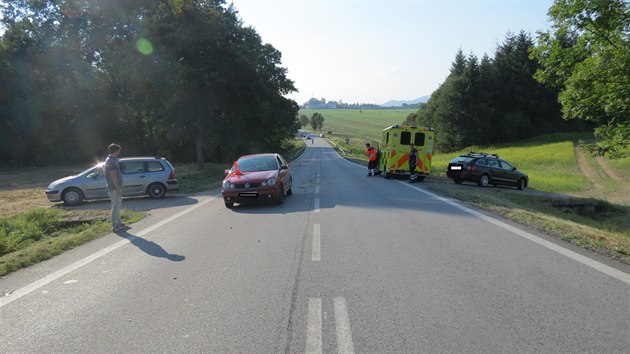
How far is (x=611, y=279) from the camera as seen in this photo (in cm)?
546

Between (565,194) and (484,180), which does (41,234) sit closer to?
(484,180)

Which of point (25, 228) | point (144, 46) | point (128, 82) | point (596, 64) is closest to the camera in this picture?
point (25, 228)

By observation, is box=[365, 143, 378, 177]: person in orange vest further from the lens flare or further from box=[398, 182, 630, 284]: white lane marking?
the lens flare

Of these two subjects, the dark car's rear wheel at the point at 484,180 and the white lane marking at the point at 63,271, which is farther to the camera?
the dark car's rear wheel at the point at 484,180

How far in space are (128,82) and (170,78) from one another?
4322 mm


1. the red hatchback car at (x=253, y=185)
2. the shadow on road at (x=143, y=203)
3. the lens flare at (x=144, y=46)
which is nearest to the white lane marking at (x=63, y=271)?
the red hatchback car at (x=253, y=185)

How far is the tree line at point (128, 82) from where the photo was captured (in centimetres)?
2859

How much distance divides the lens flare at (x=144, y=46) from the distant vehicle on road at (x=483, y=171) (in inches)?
782

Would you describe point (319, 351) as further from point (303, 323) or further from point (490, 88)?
point (490, 88)

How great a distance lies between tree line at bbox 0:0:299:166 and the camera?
28.6m

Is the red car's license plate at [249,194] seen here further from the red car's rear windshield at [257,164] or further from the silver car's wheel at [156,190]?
the silver car's wheel at [156,190]

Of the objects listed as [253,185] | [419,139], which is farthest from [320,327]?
[419,139]

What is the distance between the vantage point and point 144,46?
1134 inches

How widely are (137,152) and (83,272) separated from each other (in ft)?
125
